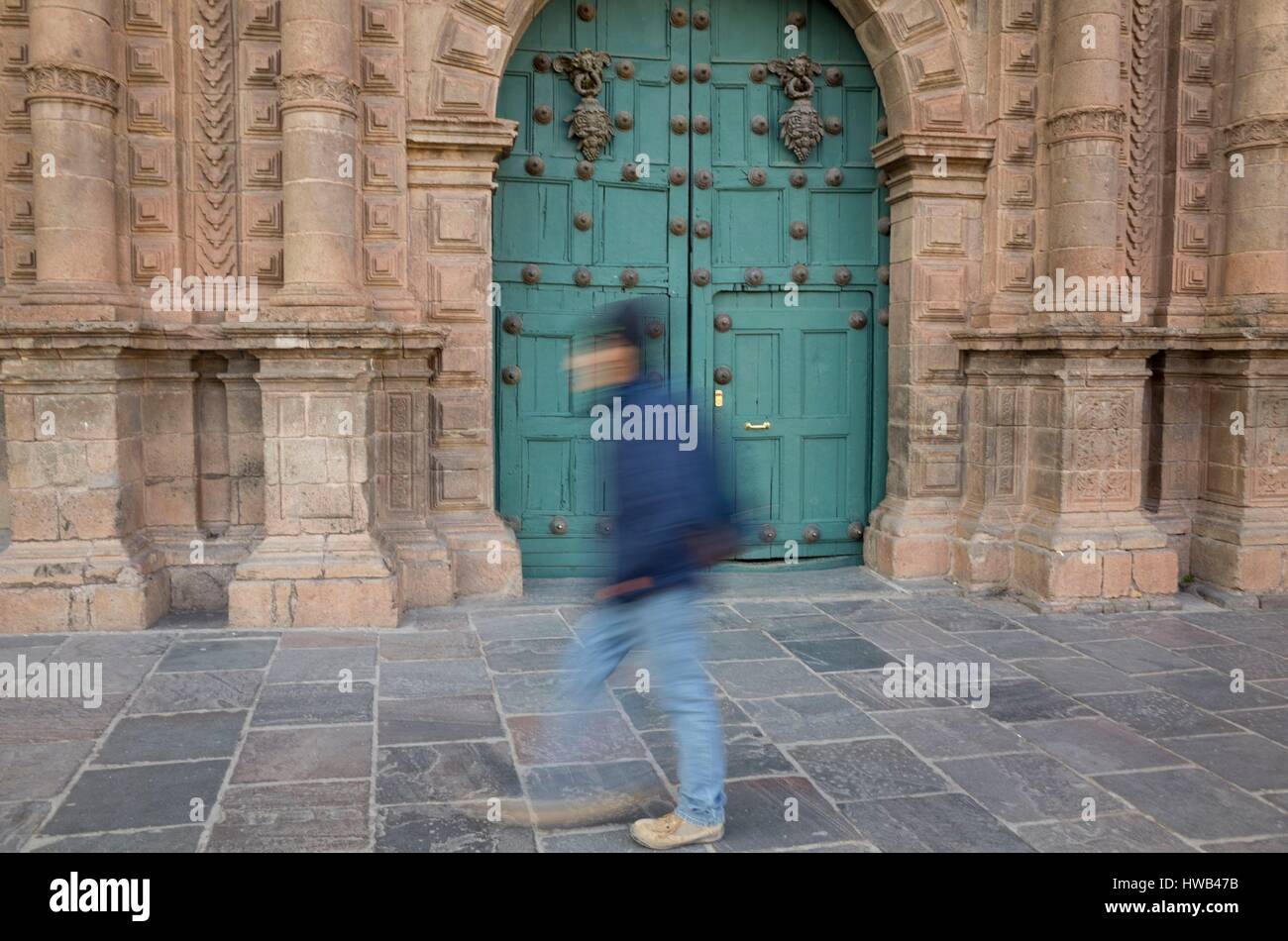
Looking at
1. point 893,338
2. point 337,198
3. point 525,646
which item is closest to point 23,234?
point 337,198

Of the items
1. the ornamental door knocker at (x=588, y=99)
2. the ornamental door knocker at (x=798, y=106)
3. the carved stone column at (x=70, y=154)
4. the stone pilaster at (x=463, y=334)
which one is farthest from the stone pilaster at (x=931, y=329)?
the carved stone column at (x=70, y=154)

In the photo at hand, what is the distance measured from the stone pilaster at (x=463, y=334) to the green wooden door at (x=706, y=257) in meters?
0.43

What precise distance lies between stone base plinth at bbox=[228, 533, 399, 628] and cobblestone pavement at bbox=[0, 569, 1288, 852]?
15 cm

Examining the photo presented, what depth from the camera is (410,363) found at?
669 cm

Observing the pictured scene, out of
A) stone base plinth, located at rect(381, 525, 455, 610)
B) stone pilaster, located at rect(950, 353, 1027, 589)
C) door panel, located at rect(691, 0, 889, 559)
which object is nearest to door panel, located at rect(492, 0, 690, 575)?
door panel, located at rect(691, 0, 889, 559)

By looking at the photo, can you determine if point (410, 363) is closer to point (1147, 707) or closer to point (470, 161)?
point (470, 161)

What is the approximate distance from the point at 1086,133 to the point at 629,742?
490 centimetres

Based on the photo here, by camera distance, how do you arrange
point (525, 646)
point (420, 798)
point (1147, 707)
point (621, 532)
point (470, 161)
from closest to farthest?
point (621, 532), point (420, 798), point (1147, 707), point (525, 646), point (470, 161)

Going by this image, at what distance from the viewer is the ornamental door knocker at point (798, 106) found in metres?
7.52

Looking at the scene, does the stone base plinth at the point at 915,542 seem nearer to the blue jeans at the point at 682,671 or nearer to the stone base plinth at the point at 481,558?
the stone base plinth at the point at 481,558

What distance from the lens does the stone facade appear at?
6.10 metres

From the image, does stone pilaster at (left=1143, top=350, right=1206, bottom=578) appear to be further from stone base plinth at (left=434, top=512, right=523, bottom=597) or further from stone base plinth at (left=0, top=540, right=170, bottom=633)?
stone base plinth at (left=0, top=540, right=170, bottom=633)

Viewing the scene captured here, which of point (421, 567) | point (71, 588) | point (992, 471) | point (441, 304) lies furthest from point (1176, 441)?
point (71, 588)

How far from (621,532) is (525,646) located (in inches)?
104
